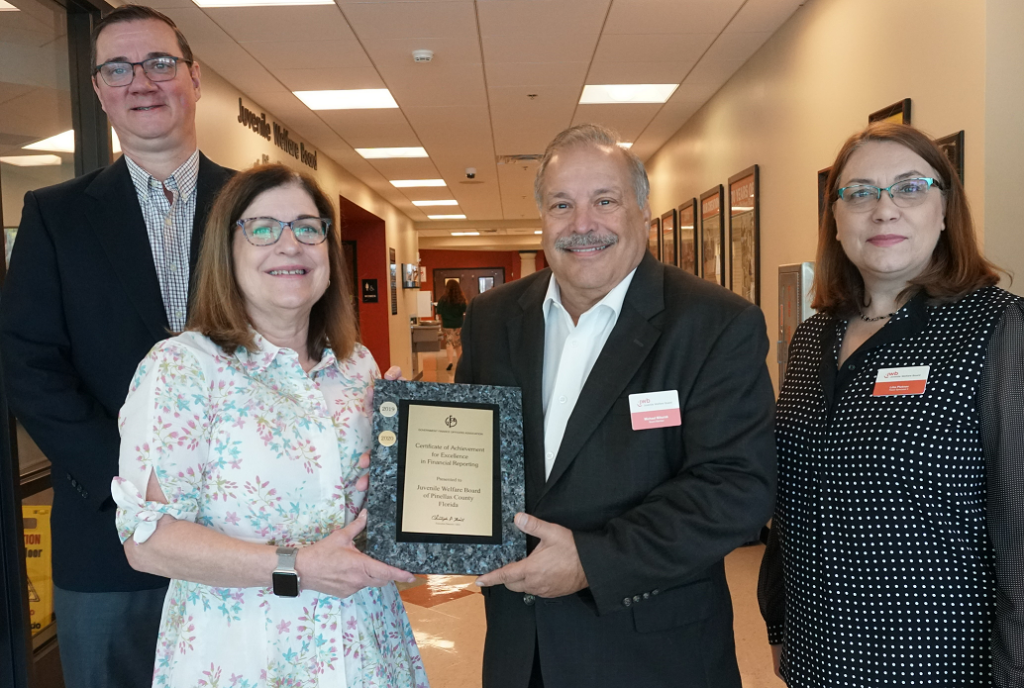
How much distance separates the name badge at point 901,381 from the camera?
169 centimetres

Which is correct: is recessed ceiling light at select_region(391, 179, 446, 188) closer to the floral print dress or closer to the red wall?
the red wall

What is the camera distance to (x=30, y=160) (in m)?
3.39

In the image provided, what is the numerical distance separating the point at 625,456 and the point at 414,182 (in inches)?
467

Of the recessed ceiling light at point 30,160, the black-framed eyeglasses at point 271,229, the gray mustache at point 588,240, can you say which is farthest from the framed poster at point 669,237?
the black-framed eyeglasses at point 271,229

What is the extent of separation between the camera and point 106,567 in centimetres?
189

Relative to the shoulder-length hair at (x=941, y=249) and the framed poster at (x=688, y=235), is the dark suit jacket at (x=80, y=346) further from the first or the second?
the framed poster at (x=688, y=235)

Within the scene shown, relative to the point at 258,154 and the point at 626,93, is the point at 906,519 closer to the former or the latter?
the point at 626,93

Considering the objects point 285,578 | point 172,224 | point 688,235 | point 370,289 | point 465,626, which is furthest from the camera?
point 370,289

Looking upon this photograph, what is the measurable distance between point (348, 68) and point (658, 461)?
5.50 m

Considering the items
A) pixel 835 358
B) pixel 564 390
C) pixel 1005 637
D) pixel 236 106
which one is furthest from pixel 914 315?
pixel 236 106

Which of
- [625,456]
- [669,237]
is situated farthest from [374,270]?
[625,456]

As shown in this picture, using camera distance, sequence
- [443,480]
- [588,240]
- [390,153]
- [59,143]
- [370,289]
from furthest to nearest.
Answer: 1. [370,289]
2. [390,153]
3. [59,143]
4. [588,240]
5. [443,480]

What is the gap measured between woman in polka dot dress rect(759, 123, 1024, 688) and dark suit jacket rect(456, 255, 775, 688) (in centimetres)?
25

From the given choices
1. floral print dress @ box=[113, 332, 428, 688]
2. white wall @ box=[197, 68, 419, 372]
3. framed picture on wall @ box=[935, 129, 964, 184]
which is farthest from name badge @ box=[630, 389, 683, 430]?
framed picture on wall @ box=[935, 129, 964, 184]
